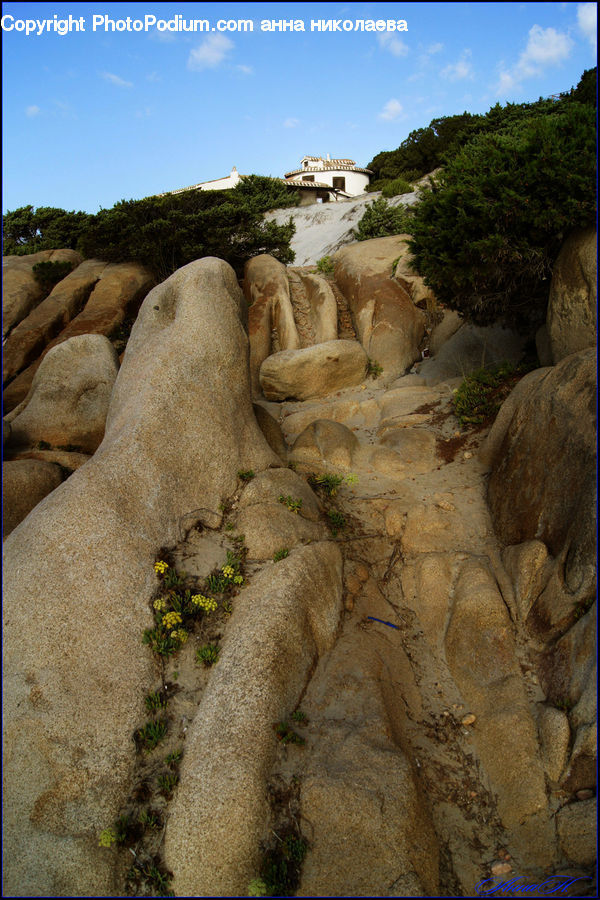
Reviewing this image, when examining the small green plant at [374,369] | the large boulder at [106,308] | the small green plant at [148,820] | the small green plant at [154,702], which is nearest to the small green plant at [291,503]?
the small green plant at [154,702]

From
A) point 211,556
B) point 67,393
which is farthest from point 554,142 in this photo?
point 67,393

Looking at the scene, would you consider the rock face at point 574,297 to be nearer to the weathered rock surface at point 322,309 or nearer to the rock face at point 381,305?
the rock face at point 381,305

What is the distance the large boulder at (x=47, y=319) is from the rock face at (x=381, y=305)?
354 inches

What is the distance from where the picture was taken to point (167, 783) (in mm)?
4879

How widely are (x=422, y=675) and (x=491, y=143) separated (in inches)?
342

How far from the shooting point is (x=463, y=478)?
30.9 ft

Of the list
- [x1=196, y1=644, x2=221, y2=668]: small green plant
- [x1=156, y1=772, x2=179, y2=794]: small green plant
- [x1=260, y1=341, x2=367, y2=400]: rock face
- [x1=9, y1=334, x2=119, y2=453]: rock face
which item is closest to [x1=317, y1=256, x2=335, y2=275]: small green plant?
[x1=260, y1=341, x2=367, y2=400]: rock face

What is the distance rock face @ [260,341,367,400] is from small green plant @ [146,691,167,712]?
33.8ft

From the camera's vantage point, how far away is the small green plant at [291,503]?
7.74 metres

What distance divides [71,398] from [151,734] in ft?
28.9

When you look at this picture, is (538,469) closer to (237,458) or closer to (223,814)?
(237,458)

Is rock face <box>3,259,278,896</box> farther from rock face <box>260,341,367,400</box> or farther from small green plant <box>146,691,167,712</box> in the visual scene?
rock face <box>260,341,367,400</box>

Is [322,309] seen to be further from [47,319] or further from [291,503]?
[291,503]

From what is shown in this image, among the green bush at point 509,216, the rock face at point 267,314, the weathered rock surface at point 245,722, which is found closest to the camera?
the weathered rock surface at point 245,722
